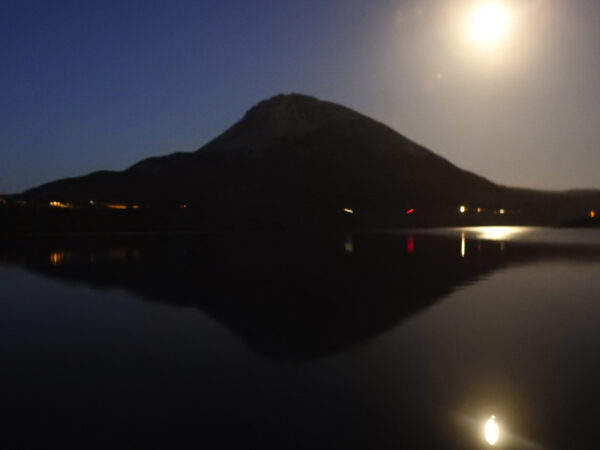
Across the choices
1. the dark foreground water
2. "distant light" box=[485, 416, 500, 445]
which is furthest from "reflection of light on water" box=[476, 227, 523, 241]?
"distant light" box=[485, 416, 500, 445]

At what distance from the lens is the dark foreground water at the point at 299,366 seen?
303 inches

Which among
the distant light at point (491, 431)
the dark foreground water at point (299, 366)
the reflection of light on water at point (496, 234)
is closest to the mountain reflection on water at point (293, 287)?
the dark foreground water at point (299, 366)

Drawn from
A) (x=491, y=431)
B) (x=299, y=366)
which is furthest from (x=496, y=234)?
(x=491, y=431)

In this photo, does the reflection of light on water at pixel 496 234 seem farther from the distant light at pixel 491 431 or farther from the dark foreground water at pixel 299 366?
the distant light at pixel 491 431

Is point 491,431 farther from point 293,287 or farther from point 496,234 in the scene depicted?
point 496,234

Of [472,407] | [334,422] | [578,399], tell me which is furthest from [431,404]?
[578,399]

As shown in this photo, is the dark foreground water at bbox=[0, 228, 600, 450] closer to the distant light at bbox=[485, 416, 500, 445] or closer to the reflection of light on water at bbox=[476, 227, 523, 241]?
the distant light at bbox=[485, 416, 500, 445]

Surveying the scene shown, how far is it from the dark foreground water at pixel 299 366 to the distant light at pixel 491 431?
83 millimetres

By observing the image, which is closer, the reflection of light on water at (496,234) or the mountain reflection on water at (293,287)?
the mountain reflection on water at (293,287)

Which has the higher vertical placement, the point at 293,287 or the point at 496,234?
the point at 293,287

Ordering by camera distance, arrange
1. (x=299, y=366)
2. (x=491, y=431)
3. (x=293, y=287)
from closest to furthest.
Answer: (x=491, y=431) → (x=299, y=366) → (x=293, y=287)

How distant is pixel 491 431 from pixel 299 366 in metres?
4.11

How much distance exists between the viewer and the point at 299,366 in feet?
36.0

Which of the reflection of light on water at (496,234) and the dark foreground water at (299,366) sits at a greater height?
the dark foreground water at (299,366)
